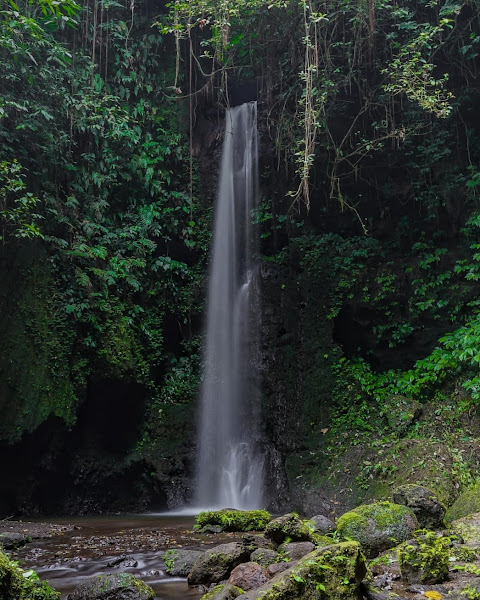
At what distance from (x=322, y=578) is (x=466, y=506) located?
3493 millimetres

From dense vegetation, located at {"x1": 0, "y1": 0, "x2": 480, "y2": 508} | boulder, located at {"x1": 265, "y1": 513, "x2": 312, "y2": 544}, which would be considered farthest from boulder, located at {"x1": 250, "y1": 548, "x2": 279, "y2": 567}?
dense vegetation, located at {"x1": 0, "y1": 0, "x2": 480, "y2": 508}

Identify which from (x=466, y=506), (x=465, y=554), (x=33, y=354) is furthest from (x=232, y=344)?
(x=465, y=554)

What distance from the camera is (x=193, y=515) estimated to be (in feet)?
28.4

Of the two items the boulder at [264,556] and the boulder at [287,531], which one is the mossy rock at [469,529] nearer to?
the boulder at [287,531]

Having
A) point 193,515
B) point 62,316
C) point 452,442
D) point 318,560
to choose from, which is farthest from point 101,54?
point 318,560

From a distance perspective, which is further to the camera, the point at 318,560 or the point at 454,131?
the point at 454,131

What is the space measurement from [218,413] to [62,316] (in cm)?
372

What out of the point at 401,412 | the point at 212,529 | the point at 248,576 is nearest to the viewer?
the point at 248,576

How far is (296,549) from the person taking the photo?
15.1 ft

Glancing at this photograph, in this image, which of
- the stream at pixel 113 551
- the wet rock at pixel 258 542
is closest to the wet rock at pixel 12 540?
the stream at pixel 113 551

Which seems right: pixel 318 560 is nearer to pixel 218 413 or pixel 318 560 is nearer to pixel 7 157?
pixel 218 413

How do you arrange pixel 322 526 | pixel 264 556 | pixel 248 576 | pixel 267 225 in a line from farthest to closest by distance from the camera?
pixel 267 225, pixel 322 526, pixel 264 556, pixel 248 576

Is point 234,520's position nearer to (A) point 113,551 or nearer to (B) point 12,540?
(A) point 113,551

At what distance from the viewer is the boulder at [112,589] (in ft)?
12.6
